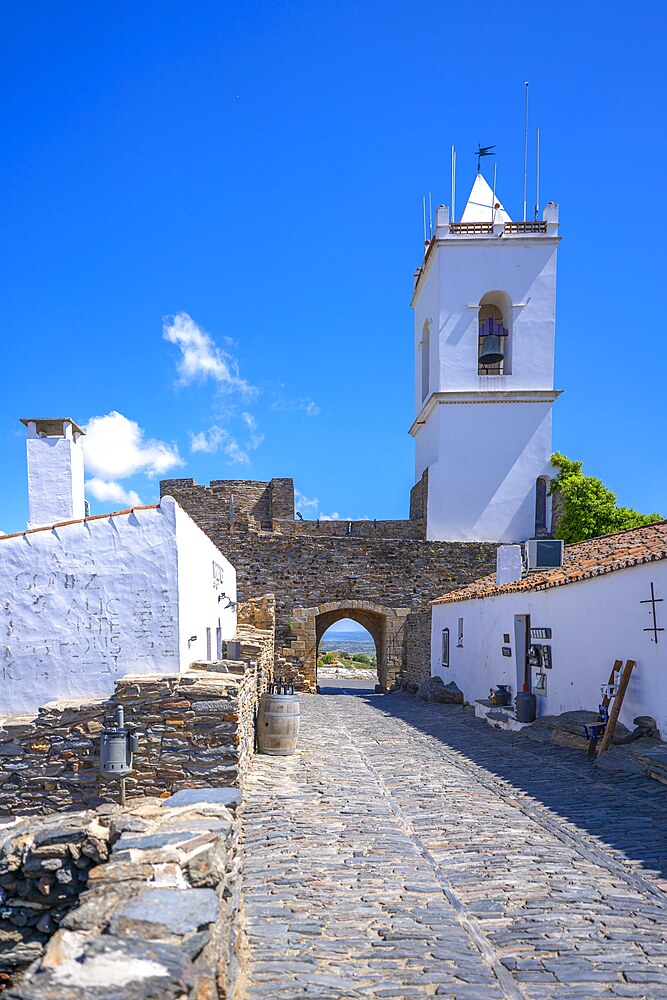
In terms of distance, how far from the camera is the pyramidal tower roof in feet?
81.5

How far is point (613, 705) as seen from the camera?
8789 mm

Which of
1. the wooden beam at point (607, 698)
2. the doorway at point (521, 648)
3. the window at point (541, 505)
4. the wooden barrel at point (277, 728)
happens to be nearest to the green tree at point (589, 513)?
the window at point (541, 505)

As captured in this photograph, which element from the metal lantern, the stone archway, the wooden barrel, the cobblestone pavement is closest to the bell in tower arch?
the stone archway

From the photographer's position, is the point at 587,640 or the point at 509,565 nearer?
the point at 587,640

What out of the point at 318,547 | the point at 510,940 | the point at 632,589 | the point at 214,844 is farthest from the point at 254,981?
the point at 318,547

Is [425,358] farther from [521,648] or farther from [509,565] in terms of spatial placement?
[521,648]

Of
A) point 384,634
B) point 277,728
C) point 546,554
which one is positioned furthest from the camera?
point 384,634

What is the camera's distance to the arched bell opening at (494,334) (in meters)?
23.1

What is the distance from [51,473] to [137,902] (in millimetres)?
7465

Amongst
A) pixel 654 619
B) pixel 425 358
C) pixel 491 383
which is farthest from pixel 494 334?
pixel 654 619

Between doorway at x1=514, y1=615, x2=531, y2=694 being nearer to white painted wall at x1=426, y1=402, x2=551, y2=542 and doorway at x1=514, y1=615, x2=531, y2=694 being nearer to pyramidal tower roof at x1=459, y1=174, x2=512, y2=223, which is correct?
white painted wall at x1=426, y1=402, x2=551, y2=542

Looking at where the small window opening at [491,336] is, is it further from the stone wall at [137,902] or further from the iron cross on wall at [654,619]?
the stone wall at [137,902]

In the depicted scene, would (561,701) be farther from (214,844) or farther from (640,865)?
(214,844)

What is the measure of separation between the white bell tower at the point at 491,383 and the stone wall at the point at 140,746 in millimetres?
17309
